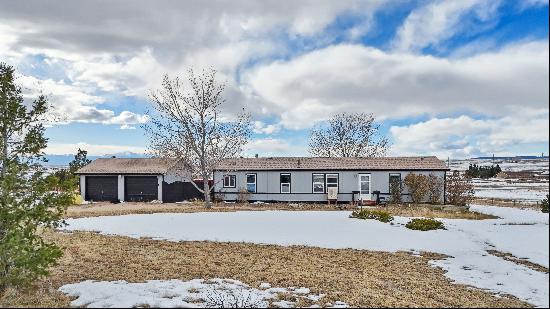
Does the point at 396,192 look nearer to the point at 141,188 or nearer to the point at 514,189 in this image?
the point at 141,188

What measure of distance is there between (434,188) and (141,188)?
24499mm

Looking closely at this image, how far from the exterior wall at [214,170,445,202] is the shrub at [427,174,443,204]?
51cm

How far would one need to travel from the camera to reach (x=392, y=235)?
60.0ft

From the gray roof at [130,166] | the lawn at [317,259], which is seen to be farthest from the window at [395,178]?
the gray roof at [130,166]

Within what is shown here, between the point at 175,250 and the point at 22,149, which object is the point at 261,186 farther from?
the point at 22,149

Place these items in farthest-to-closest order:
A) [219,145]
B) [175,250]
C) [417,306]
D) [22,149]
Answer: [219,145]
[175,250]
[22,149]
[417,306]

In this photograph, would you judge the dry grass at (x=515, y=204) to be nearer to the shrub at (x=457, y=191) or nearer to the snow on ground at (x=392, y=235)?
the shrub at (x=457, y=191)

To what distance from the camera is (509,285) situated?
10.5 m

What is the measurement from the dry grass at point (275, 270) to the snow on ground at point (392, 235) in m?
1.13

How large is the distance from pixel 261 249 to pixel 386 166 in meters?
21.6

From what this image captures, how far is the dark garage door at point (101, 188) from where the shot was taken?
38.6 meters

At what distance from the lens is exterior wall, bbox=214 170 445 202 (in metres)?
34.2

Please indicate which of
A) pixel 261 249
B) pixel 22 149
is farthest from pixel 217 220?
pixel 22 149

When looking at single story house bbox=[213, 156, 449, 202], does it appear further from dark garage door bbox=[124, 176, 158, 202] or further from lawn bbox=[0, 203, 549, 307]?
lawn bbox=[0, 203, 549, 307]
